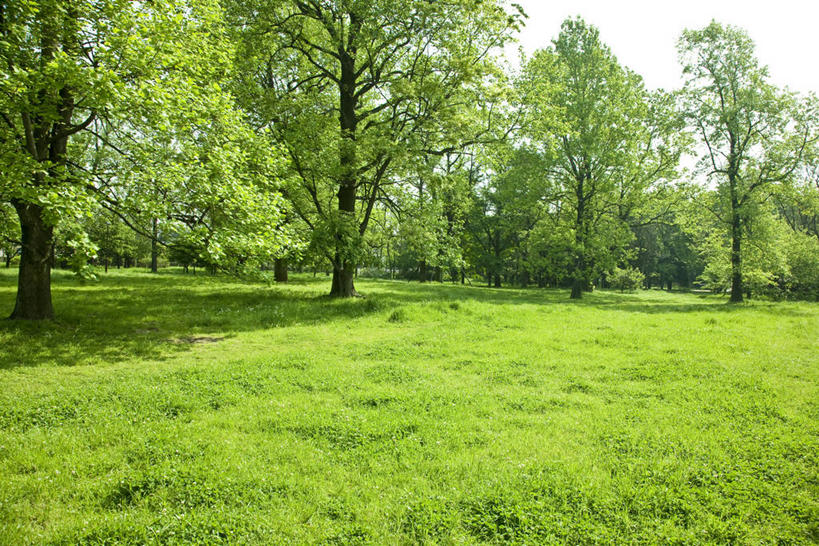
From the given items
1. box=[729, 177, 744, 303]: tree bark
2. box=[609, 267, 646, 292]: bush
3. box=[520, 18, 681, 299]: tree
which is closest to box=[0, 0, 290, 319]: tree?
box=[520, 18, 681, 299]: tree

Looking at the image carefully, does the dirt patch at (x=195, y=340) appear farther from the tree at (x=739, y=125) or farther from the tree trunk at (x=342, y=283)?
the tree at (x=739, y=125)

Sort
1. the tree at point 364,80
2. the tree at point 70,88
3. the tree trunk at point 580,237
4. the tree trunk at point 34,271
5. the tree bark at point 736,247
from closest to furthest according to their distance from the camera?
the tree at point 70,88, the tree trunk at point 34,271, the tree at point 364,80, the tree bark at point 736,247, the tree trunk at point 580,237

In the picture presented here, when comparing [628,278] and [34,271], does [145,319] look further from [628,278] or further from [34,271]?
[628,278]

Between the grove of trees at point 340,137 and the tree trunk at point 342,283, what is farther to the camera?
the tree trunk at point 342,283

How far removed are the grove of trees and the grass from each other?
14.6 ft

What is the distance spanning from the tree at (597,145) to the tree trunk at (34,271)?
2921 cm

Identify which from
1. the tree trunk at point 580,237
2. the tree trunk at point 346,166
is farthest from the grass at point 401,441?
the tree trunk at point 580,237

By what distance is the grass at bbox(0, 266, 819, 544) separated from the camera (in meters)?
4.35

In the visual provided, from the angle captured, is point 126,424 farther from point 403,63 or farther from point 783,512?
point 403,63

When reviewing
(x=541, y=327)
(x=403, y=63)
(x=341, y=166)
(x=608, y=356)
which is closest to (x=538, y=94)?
(x=403, y=63)

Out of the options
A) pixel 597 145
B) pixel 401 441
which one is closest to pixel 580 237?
pixel 597 145

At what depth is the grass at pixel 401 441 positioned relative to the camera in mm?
4352

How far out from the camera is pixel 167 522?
14.0 feet

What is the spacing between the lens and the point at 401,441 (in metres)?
6.05
